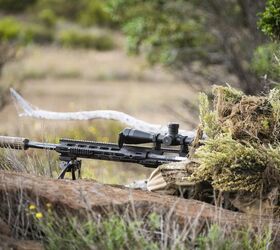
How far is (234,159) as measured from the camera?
5.86 meters

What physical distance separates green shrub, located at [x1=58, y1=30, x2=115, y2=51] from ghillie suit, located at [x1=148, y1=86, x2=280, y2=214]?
30162 mm

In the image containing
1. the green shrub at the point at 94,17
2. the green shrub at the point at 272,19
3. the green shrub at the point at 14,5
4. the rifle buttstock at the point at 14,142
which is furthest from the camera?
the green shrub at the point at 14,5

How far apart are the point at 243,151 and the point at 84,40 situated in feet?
103

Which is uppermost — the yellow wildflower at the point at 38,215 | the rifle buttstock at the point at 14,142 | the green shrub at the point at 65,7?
the green shrub at the point at 65,7

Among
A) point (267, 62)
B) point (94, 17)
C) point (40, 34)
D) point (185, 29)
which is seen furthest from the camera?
point (94, 17)

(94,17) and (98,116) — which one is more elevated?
Result: (94,17)

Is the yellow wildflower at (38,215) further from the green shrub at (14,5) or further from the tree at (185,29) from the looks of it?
the green shrub at (14,5)

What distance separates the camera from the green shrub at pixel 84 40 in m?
36.2

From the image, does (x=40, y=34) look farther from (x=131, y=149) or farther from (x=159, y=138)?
(x=159, y=138)

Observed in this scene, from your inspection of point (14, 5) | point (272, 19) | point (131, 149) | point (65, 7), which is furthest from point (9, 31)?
point (131, 149)

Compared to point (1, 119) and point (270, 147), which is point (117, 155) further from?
point (1, 119)

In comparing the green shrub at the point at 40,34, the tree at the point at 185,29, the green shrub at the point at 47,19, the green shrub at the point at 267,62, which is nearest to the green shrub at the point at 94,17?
the green shrub at the point at 47,19

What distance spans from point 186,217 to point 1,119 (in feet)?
43.6

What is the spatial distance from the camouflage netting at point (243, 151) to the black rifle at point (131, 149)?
0.28 meters
